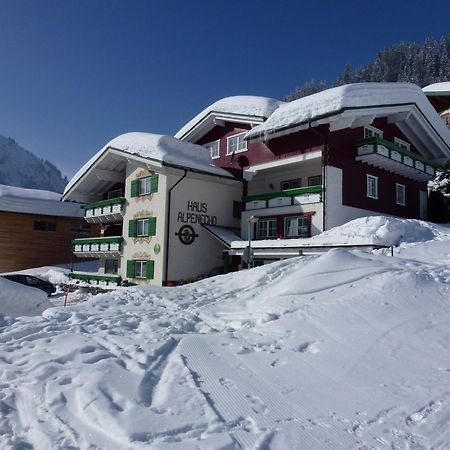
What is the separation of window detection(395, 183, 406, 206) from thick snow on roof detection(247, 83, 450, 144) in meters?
4.54

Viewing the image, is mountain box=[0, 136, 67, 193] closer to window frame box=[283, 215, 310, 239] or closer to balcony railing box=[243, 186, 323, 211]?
balcony railing box=[243, 186, 323, 211]

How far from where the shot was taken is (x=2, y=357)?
7.09 meters

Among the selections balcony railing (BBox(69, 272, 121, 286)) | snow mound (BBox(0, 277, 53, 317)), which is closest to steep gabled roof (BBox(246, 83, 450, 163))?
balcony railing (BBox(69, 272, 121, 286))

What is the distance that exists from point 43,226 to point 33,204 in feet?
6.91

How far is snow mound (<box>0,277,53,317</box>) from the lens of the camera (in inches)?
505

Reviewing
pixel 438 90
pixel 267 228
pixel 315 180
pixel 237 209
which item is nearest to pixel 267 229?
pixel 267 228

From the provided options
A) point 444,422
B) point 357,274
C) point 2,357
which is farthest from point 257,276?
point 444,422

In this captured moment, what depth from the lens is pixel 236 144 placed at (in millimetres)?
26797

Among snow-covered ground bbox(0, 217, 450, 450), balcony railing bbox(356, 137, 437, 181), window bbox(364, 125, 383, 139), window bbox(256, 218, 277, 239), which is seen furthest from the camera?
window bbox(364, 125, 383, 139)

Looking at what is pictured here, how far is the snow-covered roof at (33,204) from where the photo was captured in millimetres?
34906

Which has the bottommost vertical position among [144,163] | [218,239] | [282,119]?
[218,239]

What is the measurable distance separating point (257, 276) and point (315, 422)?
8733 millimetres

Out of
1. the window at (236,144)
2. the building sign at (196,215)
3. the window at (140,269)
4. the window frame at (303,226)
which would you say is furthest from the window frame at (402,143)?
the window at (140,269)

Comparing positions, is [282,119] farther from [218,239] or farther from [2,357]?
[2,357]
